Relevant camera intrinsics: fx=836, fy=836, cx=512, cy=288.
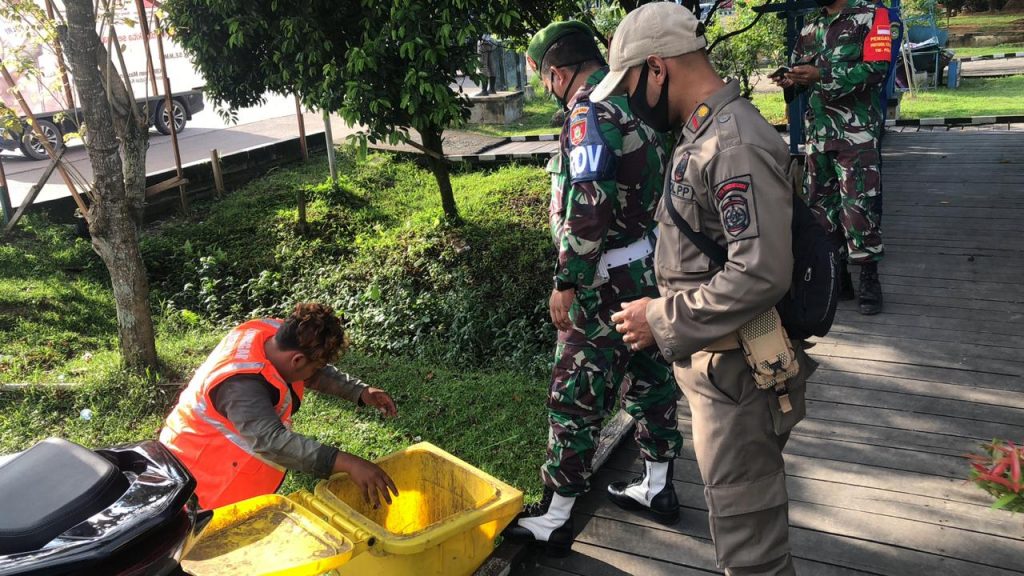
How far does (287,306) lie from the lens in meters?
6.87

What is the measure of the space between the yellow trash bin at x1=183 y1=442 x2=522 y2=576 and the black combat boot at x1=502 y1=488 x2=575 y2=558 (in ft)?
0.42

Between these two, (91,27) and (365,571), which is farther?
(91,27)

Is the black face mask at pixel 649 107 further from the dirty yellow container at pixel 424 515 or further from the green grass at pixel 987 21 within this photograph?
the green grass at pixel 987 21

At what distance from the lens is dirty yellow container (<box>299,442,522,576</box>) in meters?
2.61

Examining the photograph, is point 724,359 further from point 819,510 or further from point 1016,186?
point 1016,186

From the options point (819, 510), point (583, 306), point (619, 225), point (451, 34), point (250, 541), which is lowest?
point (819, 510)

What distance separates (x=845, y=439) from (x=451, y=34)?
3.92 m

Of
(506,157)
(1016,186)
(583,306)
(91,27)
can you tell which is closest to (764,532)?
(583,306)

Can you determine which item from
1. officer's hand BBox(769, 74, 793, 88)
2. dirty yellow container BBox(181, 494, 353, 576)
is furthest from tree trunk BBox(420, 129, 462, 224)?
dirty yellow container BBox(181, 494, 353, 576)

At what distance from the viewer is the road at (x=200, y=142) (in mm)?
10945

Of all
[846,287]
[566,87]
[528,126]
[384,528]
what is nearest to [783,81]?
[846,287]

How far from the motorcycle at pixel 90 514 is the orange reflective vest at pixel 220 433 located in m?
0.67

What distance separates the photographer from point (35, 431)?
4.80 metres

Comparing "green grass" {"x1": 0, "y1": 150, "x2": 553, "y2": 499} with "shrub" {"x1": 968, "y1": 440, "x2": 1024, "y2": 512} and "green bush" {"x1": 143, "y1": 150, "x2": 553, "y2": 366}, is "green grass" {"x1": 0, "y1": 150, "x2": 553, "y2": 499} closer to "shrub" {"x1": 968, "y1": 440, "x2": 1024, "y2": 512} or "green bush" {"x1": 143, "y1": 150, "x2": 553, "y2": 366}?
"green bush" {"x1": 143, "y1": 150, "x2": 553, "y2": 366}
